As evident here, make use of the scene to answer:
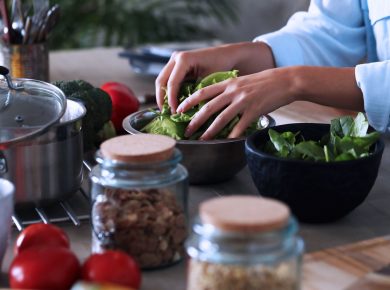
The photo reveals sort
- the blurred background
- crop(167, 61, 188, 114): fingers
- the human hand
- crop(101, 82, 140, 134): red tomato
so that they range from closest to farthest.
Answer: the human hand < crop(167, 61, 188, 114): fingers < crop(101, 82, 140, 134): red tomato < the blurred background

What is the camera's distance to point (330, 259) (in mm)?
1006

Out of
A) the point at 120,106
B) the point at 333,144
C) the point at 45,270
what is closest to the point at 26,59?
the point at 120,106

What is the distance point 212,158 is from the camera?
A: 126 centimetres

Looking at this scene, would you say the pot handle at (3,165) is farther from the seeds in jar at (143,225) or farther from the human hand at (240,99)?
the human hand at (240,99)

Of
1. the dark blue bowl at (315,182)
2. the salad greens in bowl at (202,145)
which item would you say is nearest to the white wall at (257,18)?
the salad greens in bowl at (202,145)

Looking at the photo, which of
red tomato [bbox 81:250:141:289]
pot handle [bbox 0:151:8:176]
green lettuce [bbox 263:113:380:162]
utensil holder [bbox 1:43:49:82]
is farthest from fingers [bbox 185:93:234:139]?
utensil holder [bbox 1:43:49:82]

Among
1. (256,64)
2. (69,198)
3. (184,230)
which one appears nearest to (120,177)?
(184,230)

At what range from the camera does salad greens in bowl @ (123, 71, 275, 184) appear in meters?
1.25

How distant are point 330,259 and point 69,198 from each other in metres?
0.44

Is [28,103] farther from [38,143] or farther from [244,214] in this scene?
[244,214]

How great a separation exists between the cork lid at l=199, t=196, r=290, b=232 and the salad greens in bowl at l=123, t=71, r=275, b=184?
0.43 meters

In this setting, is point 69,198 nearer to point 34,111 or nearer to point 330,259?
point 34,111

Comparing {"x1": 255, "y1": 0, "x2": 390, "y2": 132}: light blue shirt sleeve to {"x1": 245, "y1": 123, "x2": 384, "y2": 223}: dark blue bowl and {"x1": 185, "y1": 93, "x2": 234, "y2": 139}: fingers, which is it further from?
{"x1": 245, "y1": 123, "x2": 384, "y2": 223}: dark blue bowl

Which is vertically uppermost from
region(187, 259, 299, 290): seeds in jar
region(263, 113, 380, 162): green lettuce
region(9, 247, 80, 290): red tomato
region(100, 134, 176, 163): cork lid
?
region(100, 134, 176, 163): cork lid
